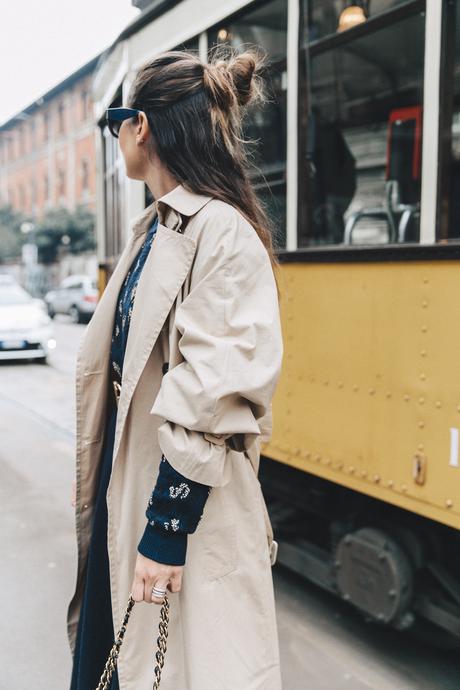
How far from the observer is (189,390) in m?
1.43

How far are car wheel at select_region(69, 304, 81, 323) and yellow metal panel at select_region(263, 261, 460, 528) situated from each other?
20860 millimetres

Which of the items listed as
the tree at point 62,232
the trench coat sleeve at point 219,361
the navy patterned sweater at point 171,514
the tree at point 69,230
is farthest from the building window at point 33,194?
the navy patterned sweater at point 171,514

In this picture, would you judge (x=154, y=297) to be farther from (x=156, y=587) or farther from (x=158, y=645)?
(x=158, y=645)

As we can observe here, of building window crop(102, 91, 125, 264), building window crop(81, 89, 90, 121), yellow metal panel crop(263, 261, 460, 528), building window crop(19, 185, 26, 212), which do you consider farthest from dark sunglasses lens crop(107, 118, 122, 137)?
building window crop(19, 185, 26, 212)

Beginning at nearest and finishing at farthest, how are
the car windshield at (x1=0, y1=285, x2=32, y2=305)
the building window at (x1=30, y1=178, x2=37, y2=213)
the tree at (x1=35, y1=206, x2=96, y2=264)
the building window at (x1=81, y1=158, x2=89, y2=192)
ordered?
the car windshield at (x1=0, y1=285, x2=32, y2=305) → the tree at (x1=35, y1=206, x2=96, y2=264) → the building window at (x1=81, y1=158, x2=89, y2=192) → the building window at (x1=30, y1=178, x2=37, y2=213)

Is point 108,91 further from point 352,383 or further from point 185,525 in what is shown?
point 185,525

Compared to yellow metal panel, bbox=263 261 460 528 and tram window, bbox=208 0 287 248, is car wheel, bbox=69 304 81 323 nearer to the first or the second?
tram window, bbox=208 0 287 248

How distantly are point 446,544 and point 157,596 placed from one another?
80.9 inches

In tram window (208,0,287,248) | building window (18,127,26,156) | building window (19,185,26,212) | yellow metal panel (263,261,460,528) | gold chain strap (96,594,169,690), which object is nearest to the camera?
gold chain strap (96,594,169,690)

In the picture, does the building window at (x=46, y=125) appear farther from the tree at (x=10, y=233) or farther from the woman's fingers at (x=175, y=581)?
the woman's fingers at (x=175, y=581)

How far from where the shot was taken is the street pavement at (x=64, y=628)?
3047mm

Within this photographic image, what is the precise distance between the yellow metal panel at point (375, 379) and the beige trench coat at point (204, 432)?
3.39 feet

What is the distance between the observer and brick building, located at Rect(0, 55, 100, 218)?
1473 inches

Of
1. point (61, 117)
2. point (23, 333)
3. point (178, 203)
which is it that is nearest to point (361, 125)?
point (178, 203)
